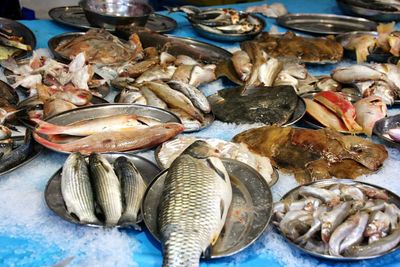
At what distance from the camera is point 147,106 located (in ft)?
9.46

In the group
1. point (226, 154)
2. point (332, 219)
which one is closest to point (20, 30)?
point (226, 154)

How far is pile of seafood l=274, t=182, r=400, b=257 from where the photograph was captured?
6.22ft


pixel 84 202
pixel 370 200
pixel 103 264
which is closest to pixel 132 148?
pixel 84 202

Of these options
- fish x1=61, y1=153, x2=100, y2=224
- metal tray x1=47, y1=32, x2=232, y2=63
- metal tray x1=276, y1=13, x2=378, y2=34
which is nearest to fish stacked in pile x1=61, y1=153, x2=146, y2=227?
fish x1=61, y1=153, x2=100, y2=224

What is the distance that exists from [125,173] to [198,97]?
3.09ft

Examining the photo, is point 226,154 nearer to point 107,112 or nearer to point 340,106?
point 107,112

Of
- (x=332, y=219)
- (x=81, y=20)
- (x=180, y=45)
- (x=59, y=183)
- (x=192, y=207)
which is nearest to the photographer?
(x=192, y=207)

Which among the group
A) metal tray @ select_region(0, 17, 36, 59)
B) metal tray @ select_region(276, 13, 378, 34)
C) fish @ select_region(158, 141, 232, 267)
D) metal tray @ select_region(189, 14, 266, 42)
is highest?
fish @ select_region(158, 141, 232, 267)

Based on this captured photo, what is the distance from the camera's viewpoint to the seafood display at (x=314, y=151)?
251 cm

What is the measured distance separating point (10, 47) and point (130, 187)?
79.4 inches

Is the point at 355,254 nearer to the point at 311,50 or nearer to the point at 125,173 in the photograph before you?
the point at 125,173

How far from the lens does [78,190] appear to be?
6.75ft

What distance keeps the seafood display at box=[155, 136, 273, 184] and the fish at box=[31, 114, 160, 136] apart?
22 cm

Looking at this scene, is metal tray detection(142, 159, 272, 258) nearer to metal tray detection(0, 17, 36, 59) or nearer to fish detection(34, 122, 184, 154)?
fish detection(34, 122, 184, 154)
